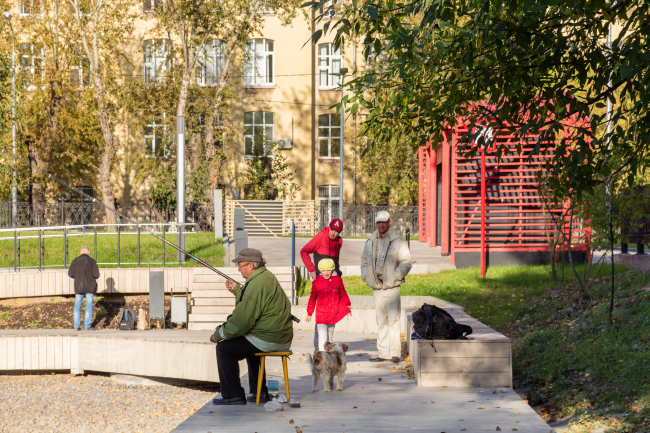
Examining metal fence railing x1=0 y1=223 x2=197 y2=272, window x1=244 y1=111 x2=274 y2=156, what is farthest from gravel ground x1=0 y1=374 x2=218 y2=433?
window x1=244 y1=111 x2=274 y2=156

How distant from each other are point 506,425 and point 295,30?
37103 mm

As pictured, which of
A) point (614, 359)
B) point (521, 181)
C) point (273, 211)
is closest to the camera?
point (614, 359)

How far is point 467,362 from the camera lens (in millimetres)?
7895

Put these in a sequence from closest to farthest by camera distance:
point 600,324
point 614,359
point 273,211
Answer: point 614,359
point 600,324
point 273,211

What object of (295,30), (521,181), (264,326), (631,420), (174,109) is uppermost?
(295,30)

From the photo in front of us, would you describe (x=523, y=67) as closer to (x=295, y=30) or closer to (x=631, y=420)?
(x=631, y=420)

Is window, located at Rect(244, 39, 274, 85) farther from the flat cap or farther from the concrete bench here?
the flat cap

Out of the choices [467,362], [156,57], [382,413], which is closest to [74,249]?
[467,362]

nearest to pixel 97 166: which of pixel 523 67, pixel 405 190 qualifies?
pixel 405 190

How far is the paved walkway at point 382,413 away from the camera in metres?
6.23

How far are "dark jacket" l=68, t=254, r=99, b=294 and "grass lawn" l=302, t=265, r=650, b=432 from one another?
4628 millimetres

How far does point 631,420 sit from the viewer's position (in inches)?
274

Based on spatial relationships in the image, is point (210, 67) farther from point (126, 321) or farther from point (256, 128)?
point (126, 321)

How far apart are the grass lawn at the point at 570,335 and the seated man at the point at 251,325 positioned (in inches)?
118
